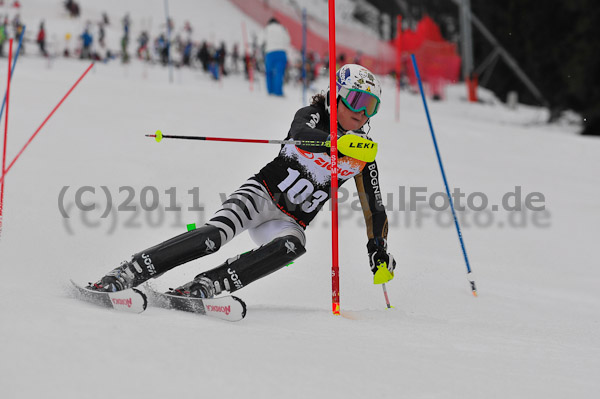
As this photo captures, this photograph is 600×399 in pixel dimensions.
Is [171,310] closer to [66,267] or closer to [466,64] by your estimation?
[66,267]

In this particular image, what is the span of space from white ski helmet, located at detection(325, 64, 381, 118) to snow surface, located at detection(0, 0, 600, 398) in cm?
121

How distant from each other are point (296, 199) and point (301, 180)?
12 cm

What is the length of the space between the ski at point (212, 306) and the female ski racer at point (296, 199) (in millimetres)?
196

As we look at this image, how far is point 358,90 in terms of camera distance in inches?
145

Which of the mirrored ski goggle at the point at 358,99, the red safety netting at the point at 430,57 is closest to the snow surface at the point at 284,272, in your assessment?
the mirrored ski goggle at the point at 358,99

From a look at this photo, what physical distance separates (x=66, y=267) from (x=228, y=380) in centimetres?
A: 258

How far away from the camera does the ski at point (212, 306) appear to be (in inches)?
118

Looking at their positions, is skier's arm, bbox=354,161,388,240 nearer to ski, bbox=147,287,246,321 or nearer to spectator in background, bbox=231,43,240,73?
ski, bbox=147,287,246,321

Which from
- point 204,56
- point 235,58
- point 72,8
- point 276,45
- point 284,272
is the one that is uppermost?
point 72,8

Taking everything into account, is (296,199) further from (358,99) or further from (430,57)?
(430,57)

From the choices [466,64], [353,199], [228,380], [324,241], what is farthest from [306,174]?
[466,64]

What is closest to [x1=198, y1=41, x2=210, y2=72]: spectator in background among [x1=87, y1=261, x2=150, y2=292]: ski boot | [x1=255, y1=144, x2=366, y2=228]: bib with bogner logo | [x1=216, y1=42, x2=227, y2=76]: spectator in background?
[x1=216, y1=42, x2=227, y2=76]: spectator in background

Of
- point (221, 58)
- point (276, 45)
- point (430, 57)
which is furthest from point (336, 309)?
point (430, 57)

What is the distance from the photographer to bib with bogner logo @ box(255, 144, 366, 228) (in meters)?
3.79
